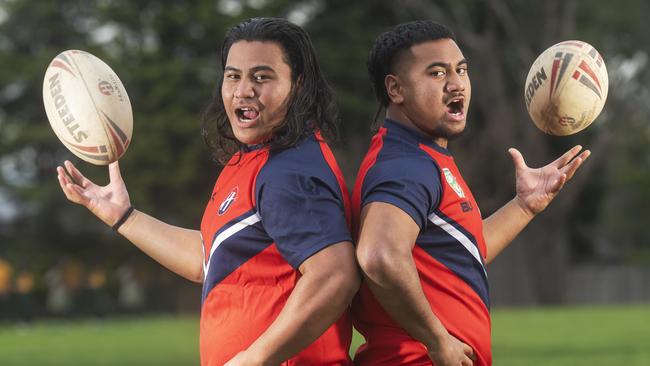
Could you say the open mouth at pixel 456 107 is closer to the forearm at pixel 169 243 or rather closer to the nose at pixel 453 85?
the nose at pixel 453 85

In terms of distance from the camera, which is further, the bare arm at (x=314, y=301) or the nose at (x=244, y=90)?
the nose at (x=244, y=90)

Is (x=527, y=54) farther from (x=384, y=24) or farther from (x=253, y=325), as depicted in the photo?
(x=253, y=325)

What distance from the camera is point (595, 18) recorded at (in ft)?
120

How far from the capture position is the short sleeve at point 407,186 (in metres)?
3.69

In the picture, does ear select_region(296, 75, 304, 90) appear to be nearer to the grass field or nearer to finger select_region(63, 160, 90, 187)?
finger select_region(63, 160, 90, 187)

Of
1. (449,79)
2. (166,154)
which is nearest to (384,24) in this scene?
(166,154)

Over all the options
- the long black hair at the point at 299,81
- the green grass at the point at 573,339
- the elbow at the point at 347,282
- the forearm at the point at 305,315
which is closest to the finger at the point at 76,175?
the long black hair at the point at 299,81

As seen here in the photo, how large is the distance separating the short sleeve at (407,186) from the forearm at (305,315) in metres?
0.31

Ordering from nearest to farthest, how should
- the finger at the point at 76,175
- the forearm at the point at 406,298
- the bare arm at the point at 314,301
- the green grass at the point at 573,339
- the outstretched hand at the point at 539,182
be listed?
the bare arm at the point at 314,301 < the forearm at the point at 406,298 < the finger at the point at 76,175 < the outstretched hand at the point at 539,182 < the green grass at the point at 573,339

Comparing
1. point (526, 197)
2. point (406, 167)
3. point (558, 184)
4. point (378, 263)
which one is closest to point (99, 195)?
point (406, 167)

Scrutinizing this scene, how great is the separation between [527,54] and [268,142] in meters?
31.4

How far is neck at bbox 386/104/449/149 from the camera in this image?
13.5 ft

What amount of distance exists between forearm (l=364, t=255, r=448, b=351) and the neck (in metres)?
0.61

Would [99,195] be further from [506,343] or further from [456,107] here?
[506,343]
